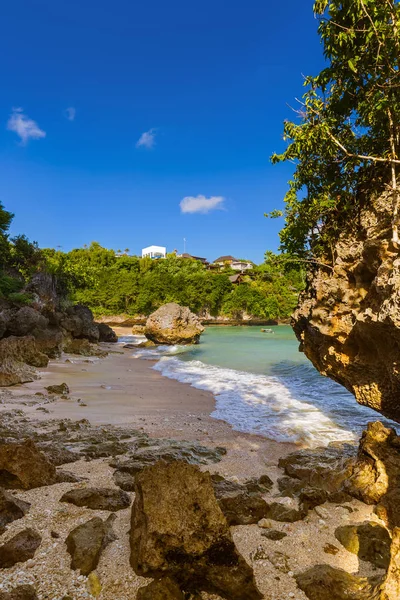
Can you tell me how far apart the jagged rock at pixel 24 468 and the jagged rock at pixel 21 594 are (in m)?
1.34

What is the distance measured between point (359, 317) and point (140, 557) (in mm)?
4785

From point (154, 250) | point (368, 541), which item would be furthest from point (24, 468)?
point (154, 250)

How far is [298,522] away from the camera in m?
3.16

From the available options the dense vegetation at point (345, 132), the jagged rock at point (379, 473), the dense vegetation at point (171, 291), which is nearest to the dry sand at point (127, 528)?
the jagged rock at point (379, 473)

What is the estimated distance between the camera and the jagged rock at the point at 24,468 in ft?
11.0

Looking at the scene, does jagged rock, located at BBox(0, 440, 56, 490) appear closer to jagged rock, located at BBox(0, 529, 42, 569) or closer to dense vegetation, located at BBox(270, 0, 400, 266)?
jagged rock, located at BBox(0, 529, 42, 569)

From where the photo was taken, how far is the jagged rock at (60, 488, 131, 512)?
311 centimetres

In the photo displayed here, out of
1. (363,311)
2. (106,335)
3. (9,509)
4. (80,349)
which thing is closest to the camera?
(9,509)

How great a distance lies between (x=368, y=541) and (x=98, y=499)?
249cm

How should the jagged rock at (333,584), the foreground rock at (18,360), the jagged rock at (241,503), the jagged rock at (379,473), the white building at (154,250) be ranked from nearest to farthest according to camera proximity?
1. the jagged rock at (333,584)
2. the jagged rock at (241,503)
3. the jagged rock at (379,473)
4. the foreground rock at (18,360)
5. the white building at (154,250)

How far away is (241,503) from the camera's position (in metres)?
3.27

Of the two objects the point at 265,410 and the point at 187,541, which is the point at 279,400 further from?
the point at 187,541

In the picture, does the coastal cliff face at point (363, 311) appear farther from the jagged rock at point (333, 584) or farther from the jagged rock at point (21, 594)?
the jagged rock at point (21, 594)

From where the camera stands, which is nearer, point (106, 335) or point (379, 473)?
point (379, 473)
